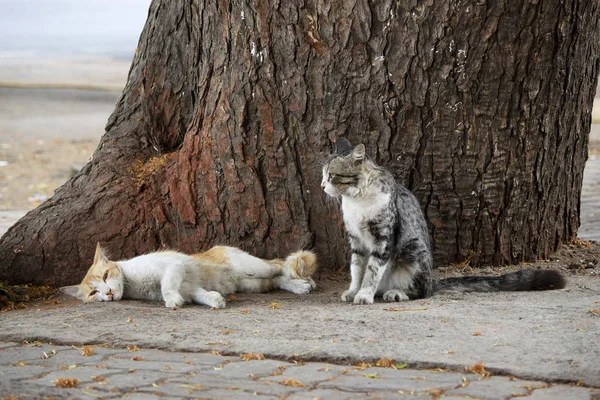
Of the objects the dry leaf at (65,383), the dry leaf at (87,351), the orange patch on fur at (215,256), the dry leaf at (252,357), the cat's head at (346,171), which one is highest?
the cat's head at (346,171)

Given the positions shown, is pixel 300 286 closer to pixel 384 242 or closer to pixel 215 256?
pixel 215 256

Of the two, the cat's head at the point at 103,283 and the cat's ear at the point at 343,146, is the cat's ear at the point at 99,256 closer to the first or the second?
the cat's head at the point at 103,283

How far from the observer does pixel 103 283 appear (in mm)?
6008

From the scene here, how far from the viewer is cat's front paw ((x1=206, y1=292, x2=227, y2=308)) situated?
5746mm

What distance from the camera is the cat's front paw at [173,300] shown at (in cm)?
576

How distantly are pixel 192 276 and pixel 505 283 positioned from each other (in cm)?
229

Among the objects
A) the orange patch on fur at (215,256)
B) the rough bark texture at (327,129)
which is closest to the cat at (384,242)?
the rough bark texture at (327,129)

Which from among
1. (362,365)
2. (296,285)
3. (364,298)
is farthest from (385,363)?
(296,285)

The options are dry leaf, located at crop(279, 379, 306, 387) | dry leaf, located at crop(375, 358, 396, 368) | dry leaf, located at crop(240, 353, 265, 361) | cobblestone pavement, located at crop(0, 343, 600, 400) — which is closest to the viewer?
cobblestone pavement, located at crop(0, 343, 600, 400)

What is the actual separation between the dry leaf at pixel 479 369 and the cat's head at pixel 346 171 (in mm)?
2017

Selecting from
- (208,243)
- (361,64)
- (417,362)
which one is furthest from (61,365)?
(361,64)

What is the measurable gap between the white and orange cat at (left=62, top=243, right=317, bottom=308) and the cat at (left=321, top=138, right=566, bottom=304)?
1.86 ft

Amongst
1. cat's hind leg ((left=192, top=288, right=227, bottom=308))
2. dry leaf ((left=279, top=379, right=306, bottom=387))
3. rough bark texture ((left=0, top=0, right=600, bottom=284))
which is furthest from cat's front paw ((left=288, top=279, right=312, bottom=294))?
dry leaf ((left=279, top=379, right=306, bottom=387))

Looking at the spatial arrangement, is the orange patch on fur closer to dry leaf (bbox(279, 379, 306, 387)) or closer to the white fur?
the white fur
